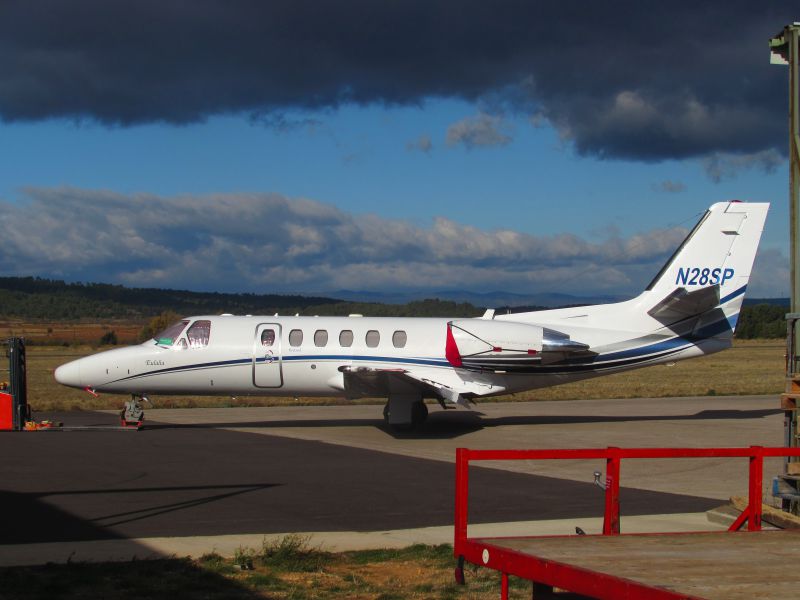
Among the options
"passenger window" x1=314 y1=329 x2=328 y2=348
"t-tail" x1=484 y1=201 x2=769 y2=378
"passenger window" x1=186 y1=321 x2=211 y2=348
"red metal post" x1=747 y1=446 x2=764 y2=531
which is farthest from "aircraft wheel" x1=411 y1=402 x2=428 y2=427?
"red metal post" x1=747 y1=446 x2=764 y2=531

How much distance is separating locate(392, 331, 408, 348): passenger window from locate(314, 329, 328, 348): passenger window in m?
1.61

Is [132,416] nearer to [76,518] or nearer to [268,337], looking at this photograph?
[268,337]

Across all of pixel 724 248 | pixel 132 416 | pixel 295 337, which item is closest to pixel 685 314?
pixel 724 248

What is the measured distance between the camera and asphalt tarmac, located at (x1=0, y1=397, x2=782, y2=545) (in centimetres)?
1185

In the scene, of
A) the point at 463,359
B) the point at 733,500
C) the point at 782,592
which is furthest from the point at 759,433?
the point at 782,592

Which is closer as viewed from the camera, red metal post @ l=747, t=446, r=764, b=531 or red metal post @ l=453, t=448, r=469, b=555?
red metal post @ l=453, t=448, r=469, b=555

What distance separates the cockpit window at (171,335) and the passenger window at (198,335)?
27cm

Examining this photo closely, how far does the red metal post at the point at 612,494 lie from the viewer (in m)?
7.40

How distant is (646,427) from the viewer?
23.2 metres

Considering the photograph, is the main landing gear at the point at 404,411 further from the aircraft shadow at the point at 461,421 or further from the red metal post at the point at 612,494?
the red metal post at the point at 612,494

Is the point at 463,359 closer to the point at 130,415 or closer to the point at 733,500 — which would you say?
the point at 130,415

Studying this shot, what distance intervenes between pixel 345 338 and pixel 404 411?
7.27 ft

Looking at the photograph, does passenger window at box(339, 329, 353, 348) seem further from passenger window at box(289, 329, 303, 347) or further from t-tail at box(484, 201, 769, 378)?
t-tail at box(484, 201, 769, 378)

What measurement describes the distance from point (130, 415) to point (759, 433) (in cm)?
1472
